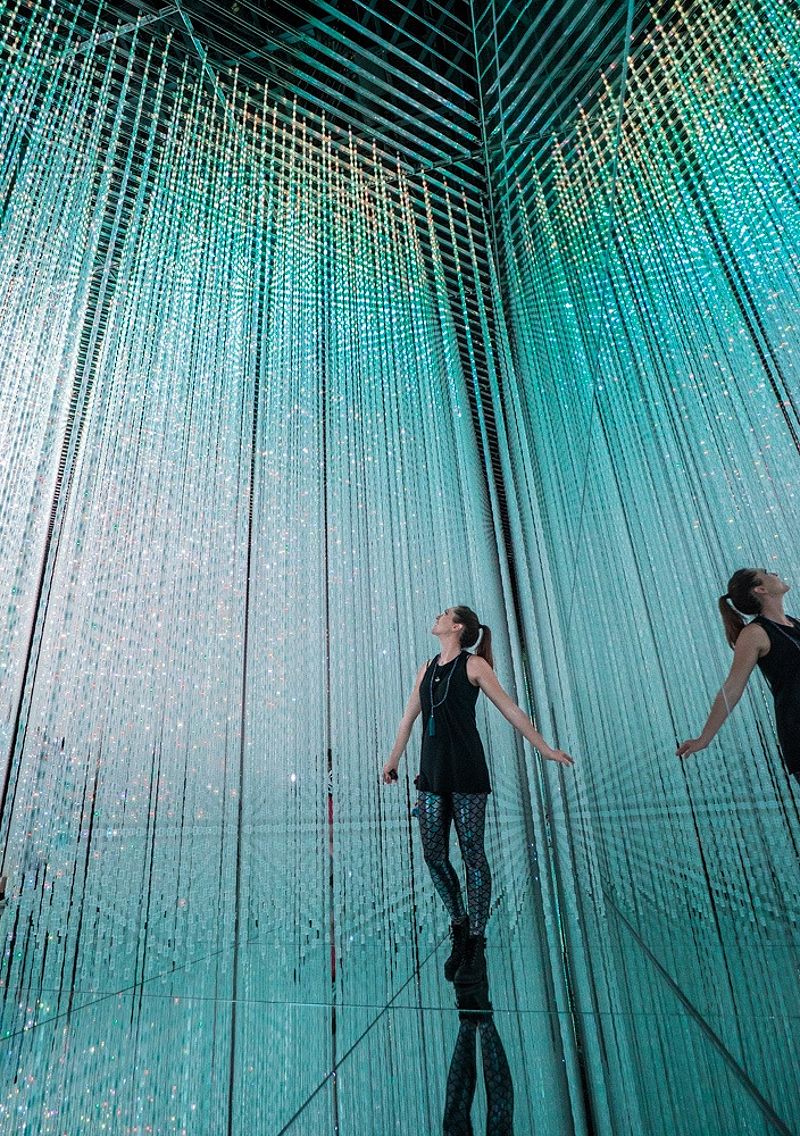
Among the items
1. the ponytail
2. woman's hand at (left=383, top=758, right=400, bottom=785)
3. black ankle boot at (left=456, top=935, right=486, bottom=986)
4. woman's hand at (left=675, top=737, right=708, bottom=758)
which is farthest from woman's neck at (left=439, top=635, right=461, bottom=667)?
woman's hand at (left=675, top=737, right=708, bottom=758)

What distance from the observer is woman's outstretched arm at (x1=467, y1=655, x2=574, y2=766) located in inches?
85.5

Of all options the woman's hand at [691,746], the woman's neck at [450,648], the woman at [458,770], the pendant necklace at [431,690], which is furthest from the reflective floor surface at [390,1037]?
the woman's neck at [450,648]

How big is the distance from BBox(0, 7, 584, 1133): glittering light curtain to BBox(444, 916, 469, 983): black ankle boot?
0.06 m

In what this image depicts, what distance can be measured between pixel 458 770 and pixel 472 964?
0.57 metres

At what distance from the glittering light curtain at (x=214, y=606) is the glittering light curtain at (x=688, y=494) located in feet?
1.00

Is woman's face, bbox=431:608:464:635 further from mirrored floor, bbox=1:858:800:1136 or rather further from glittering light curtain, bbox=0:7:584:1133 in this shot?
mirrored floor, bbox=1:858:800:1136

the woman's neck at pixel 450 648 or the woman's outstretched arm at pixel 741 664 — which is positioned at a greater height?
the woman's neck at pixel 450 648

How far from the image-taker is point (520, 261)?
3.74 metres

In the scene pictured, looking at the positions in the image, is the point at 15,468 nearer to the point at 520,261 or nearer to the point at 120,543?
the point at 120,543

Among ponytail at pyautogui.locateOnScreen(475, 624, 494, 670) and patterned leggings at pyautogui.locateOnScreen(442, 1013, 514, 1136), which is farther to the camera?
ponytail at pyautogui.locateOnScreen(475, 624, 494, 670)

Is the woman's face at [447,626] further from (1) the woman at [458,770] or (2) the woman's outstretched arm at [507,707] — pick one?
(2) the woman's outstretched arm at [507,707]

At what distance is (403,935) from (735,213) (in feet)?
8.85

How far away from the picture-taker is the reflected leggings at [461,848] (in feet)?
6.69

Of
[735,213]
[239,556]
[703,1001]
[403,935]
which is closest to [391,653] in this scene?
[239,556]
